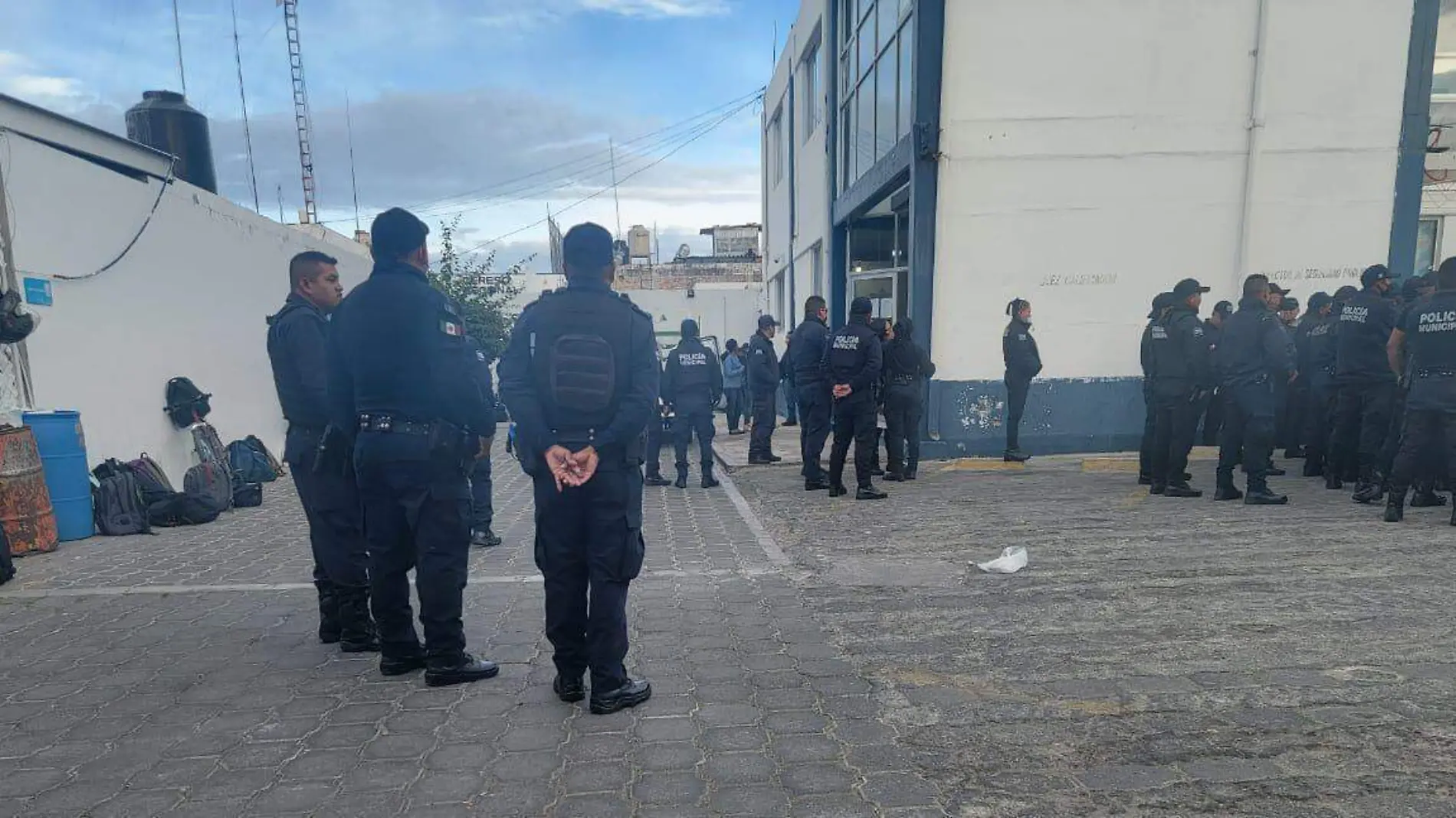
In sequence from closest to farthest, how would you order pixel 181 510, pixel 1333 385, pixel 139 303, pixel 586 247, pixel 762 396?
pixel 586 247 < pixel 181 510 < pixel 1333 385 < pixel 139 303 < pixel 762 396

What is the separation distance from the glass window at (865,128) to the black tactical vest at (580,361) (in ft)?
30.0

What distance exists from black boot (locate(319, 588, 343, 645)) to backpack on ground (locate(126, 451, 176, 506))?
4121 millimetres

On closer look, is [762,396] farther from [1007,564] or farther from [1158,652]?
[1158,652]

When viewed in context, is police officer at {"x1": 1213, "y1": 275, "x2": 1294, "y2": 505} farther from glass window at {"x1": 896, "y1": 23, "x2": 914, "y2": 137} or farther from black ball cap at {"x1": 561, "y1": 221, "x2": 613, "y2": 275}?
black ball cap at {"x1": 561, "y1": 221, "x2": 613, "y2": 275}

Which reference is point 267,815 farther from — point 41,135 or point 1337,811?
point 41,135

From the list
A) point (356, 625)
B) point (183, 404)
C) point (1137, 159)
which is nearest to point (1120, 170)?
point (1137, 159)

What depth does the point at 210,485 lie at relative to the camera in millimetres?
7402

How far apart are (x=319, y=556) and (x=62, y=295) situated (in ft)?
16.2

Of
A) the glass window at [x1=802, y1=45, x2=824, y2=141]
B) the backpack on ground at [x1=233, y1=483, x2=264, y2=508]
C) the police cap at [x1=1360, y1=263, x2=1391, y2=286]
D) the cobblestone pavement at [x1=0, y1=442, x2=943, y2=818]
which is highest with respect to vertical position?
the glass window at [x1=802, y1=45, x2=824, y2=141]

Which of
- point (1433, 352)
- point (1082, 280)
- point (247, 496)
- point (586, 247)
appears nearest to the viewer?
point (586, 247)

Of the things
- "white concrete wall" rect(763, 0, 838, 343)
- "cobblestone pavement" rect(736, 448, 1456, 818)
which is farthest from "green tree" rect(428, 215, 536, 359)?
"cobblestone pavement" rect(736, 448, 1456, 818)

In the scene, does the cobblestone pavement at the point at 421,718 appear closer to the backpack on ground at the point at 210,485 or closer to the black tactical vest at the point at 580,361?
the black tactical vest at the point at 580,361

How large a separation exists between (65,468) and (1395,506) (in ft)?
34.9

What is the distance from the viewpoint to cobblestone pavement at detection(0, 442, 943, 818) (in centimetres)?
264
